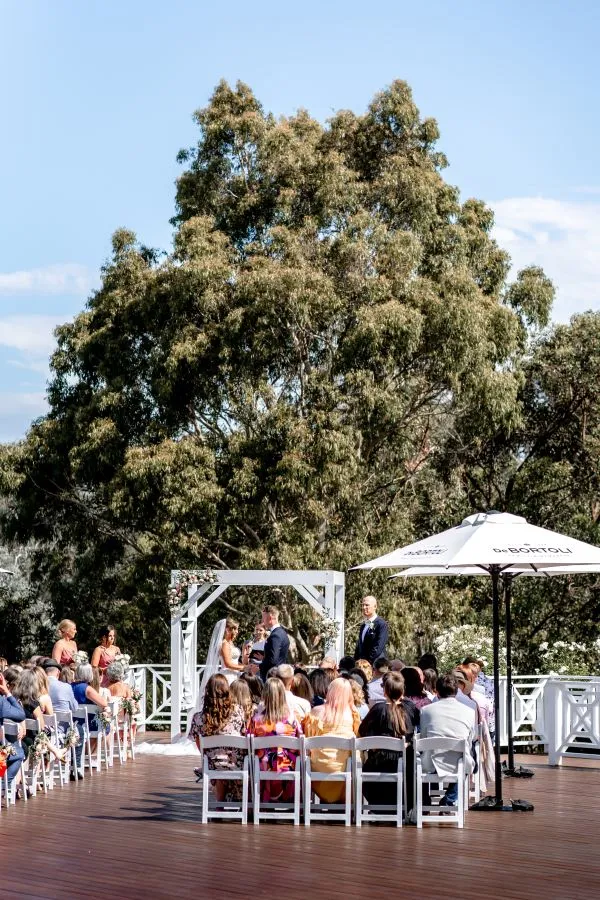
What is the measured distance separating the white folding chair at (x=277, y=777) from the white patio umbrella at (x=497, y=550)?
173 cm

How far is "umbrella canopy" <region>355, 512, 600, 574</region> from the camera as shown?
1127 cm

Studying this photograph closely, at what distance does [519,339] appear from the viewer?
91.7ft

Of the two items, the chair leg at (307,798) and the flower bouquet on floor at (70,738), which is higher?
the flower bouquet on floor at (70,738)

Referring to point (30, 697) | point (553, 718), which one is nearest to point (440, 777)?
point (30, 697)

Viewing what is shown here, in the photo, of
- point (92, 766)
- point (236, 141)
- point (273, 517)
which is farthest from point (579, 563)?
point (236, 141)

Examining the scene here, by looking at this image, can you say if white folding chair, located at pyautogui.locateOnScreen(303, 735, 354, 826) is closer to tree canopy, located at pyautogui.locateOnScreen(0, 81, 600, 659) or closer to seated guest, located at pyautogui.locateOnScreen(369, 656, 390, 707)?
seated guest, located at pyautogui.locateOnScreen(369, 656, 390, 707)

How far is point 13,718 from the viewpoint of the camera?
1129cm

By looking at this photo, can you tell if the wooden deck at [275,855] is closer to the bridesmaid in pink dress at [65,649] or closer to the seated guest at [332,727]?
the seated guest at [332,727]

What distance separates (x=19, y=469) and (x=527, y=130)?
14.1 meters

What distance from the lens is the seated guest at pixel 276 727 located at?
35.4 ft

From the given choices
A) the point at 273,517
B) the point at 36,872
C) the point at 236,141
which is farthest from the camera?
the point at 236,141

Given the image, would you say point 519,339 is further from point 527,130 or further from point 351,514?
point 527,130

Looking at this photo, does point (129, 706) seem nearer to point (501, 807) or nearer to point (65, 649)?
point (65, 649)

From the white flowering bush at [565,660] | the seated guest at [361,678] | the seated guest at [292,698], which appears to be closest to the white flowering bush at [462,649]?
the white flowering bush at [565,660]
